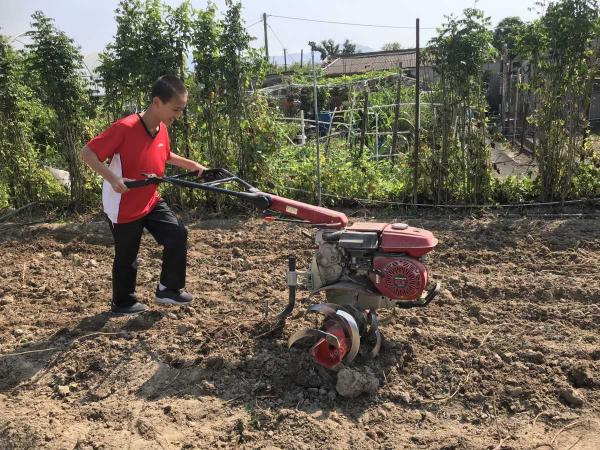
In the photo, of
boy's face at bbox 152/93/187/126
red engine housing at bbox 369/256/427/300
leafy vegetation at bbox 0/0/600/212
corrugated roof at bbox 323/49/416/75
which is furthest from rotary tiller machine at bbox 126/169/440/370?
corrugated roof at bbox 323/49/416/75

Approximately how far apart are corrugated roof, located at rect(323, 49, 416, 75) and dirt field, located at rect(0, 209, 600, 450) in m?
29.7

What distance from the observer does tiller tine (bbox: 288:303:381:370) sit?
3.23 metres

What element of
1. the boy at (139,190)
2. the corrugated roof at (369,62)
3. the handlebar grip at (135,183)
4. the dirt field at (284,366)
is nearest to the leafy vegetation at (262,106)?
the dirt field at (284,366)

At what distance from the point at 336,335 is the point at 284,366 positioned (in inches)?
17.8

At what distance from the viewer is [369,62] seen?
3681 centimetres

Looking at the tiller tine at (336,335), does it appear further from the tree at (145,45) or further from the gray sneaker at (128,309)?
the tree at (145,45)

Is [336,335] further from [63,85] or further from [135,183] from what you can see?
[63,85]

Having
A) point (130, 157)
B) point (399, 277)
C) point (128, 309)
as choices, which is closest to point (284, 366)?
point (399, 277)

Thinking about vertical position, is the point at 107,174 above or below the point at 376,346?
above

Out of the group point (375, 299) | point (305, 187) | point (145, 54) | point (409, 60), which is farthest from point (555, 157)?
point (409, 60)

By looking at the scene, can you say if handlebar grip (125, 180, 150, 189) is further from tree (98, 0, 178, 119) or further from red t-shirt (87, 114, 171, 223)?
tree (98, 0, 178, 119)

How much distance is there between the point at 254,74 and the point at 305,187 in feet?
4.95

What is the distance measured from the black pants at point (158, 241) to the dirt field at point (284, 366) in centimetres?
24

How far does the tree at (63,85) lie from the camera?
6.71 metres
